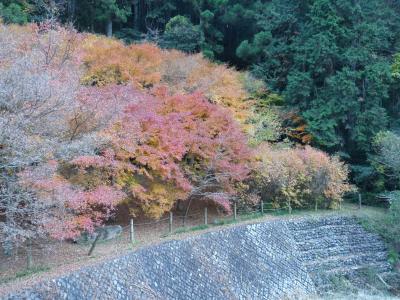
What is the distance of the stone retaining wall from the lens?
454 inches

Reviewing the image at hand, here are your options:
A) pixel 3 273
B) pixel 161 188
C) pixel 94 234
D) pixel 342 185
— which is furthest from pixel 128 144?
pixel 342 185

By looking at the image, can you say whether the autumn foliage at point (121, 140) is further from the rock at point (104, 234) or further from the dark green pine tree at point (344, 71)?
the dark green pine tree at point (344, 71)

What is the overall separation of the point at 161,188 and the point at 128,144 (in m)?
2.66

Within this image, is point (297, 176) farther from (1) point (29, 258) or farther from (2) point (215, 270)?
(1) point (29, 258)

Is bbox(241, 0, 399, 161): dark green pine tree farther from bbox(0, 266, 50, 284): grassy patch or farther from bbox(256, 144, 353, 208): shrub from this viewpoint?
bbox(0, 266, 50, 284): grassy patch

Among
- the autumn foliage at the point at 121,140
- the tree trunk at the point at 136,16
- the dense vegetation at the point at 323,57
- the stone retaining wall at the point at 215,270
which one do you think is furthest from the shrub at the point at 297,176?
the tree trunk at the point at 136,16

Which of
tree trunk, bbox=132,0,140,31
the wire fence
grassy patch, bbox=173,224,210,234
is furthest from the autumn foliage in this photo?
tree trunk, bbox=132,0,140,31

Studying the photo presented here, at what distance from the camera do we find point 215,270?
47.9ft

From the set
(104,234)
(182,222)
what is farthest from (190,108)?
(104,234)

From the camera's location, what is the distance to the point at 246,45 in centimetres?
3008

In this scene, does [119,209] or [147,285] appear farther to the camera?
[119,209]

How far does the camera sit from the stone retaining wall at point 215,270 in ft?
37.9

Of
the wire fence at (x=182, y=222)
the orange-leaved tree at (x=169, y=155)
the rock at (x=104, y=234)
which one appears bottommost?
the wire fence at (x=182, y=222)

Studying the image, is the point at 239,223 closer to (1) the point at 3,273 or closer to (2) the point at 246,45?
(1) the point at 3,273
